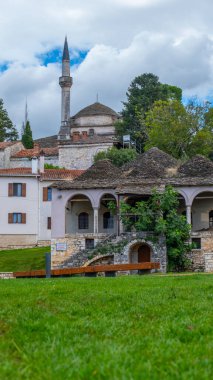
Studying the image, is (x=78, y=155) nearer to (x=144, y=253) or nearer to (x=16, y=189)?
(x=16, y=189)

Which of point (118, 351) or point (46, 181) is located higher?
point (46, 181)

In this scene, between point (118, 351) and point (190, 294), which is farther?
point (190, 294)

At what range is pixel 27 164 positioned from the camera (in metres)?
69.4

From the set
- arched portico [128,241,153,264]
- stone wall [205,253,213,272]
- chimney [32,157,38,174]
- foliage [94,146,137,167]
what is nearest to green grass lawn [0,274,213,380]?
stone wall [205,253,213,272]

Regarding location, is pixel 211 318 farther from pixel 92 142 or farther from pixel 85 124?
pixel 85 124

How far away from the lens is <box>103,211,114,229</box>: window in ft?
148

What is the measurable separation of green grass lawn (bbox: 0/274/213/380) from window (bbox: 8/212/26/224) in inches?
1629

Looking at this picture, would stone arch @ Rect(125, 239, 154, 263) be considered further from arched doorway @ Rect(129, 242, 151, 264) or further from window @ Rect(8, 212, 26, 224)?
window @ Rect(8, 212, 26, 224)

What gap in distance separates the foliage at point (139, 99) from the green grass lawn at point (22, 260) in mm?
35247

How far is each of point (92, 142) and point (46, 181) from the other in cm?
2230

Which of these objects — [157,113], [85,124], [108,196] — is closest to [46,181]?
[108,196]

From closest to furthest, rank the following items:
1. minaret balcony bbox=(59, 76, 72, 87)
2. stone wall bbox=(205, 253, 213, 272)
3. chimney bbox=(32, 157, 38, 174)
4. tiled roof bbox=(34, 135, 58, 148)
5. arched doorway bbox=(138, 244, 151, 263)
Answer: stone wall bbox=(205, 253, 213, 272)
arched doorway bbox=(138, 244, 151, 263)
chimney bbox=(32, 157, 38, 174)
minaret balcony bbox=(59, 76, 72, 87)
tiled roof bbox=(34, 135, 58, 148)

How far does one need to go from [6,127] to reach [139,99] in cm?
2298

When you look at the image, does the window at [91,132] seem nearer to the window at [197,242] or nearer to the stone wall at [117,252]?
the stone wall at [117,252]
